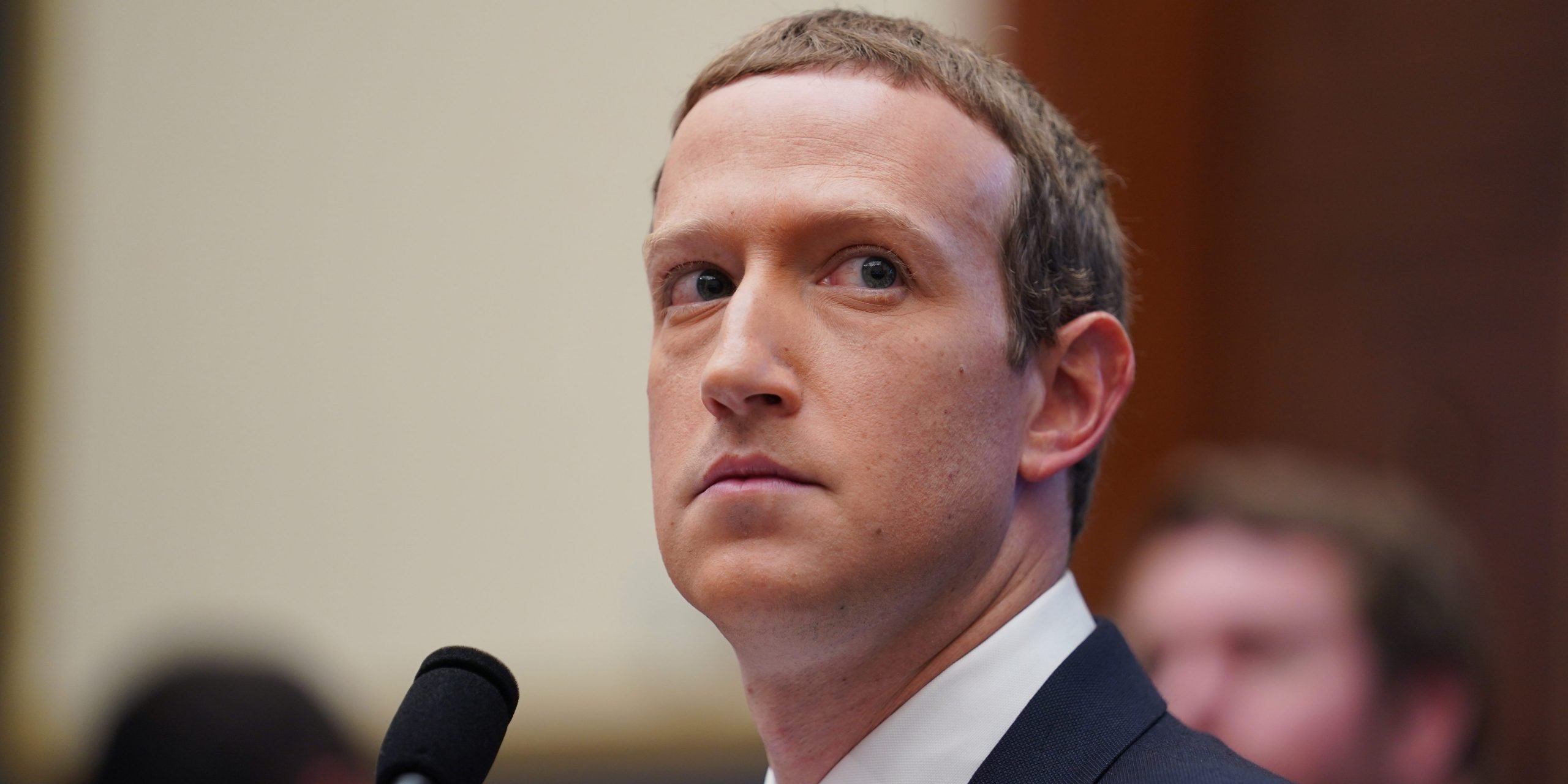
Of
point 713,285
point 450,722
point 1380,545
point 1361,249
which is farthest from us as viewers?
point 1361,249

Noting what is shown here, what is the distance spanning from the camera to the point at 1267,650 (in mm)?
3406

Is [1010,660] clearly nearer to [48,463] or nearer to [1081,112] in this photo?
[1081,112]

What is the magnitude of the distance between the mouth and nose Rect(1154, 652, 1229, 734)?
5.37ft

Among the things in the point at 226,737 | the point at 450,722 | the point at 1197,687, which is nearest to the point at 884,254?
the point at 450,722

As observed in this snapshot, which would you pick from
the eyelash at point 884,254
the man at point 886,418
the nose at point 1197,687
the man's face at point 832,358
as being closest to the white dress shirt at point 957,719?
the man at point 886,418

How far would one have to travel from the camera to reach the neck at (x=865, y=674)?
2082 millimetres

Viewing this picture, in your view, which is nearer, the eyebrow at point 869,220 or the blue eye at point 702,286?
the eyebrow at point 869,220

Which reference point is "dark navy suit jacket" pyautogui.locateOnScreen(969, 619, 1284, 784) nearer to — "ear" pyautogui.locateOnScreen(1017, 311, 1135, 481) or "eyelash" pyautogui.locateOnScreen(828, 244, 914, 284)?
"ear" pyautogui.locateOnScreen(1017, 311, 1135, 481)

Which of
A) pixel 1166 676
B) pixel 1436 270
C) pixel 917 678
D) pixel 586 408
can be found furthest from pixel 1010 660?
pixel 586 408

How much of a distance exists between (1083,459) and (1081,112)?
3281 millimetres

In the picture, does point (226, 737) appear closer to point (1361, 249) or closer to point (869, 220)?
point (869, 220)

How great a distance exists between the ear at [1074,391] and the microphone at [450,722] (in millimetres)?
779

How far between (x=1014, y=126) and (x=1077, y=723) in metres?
0.80

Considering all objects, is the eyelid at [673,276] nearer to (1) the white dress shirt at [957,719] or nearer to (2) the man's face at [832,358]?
(2) the man's face at [832,358]
